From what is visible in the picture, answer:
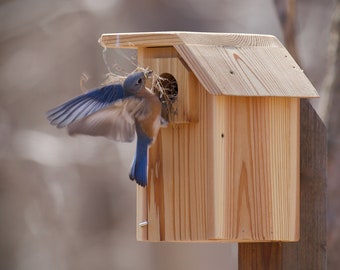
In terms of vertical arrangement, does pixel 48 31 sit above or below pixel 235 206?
above

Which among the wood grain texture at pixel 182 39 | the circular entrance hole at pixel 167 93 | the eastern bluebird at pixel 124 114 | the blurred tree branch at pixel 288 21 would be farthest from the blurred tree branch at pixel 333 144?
the eastern bluebird at pixel 124 114

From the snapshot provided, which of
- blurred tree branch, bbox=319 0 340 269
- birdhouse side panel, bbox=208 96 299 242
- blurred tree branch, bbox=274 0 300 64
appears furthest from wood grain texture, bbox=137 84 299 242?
blurred tree branch, bbox=274 0 300 64

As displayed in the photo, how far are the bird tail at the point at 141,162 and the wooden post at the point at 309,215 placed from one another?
513mm

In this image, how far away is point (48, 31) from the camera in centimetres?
1015

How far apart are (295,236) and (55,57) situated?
6889mm

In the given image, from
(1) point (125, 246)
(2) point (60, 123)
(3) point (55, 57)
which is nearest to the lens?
(2) point (60, 123)

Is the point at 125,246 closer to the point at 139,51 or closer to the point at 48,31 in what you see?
the point at 48,31

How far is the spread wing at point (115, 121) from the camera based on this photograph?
3494 millimetres

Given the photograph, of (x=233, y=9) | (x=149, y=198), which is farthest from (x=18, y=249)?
(x=149, y=198)

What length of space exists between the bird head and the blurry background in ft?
19.1

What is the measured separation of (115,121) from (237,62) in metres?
0.48

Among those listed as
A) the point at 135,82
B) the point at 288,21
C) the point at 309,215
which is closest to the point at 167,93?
the point at 135,82

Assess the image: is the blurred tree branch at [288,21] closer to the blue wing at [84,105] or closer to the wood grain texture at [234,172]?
the wood grain texture at [234,172]

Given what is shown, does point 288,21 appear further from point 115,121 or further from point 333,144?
point 115,121
